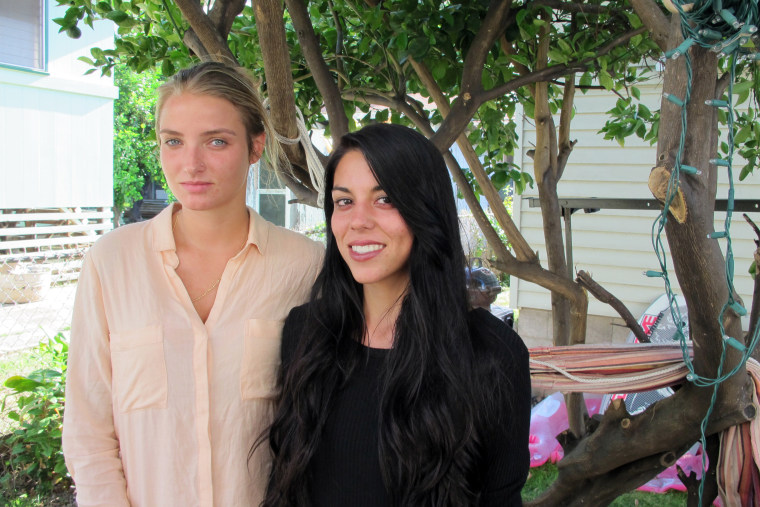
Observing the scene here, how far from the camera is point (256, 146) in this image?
1.78 meters

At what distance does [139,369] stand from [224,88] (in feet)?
2.36

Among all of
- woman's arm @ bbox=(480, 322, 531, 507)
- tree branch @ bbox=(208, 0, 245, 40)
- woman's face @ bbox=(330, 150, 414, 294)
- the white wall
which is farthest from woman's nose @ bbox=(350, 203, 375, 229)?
the white wall

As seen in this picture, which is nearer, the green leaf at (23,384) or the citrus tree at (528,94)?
the citrus tree at (528,94)

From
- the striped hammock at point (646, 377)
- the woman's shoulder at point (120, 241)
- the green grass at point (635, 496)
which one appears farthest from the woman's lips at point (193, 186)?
the green grass at point (635, 496)

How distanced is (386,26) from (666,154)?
150cm

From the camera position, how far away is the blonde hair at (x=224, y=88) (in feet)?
5.37

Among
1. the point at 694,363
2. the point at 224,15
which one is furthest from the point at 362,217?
the point at 224,15

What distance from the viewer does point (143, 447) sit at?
5.00 feet

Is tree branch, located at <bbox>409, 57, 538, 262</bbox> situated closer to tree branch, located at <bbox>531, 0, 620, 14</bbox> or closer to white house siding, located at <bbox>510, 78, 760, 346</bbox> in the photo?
tree branch, located at <bbox>531, 0, 620, 14</bbox>

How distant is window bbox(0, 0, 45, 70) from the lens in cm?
1086

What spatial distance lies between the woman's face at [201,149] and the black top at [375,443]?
1.87 ft

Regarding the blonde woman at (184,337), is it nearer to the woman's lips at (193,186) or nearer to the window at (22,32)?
the woman's lips at (193,186)

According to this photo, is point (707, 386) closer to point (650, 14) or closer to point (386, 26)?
point (650, 14)

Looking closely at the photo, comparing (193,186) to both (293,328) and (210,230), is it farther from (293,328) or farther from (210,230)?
(293,328)
